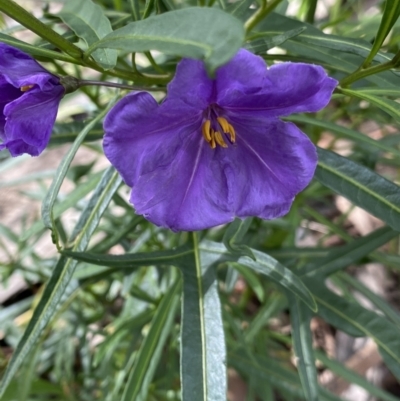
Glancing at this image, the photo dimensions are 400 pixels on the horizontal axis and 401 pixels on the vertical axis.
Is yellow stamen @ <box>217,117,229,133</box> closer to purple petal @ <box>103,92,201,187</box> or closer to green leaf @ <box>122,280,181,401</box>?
purple petal @ <box>103,92,201,187</box>

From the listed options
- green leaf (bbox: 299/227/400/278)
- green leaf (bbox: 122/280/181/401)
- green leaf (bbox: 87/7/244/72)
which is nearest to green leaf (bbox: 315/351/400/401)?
green leaf (bbox: 299/227/400/278)

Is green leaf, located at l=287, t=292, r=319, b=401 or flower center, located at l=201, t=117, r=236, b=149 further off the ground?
flower center, located at l=201, t=117, r=236, b=149

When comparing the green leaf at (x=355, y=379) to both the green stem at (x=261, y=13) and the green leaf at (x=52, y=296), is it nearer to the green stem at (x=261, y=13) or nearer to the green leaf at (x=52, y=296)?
the green leaf at (x=52, y=296)

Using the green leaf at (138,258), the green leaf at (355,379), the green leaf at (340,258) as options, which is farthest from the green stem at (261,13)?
the green leaf at (355,379)

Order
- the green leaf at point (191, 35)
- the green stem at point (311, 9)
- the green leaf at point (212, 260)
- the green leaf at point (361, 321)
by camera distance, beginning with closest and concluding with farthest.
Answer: the green leaf at point (191, 35), the green leaf at point (212, 260), the green leaf at point (361, 321), the green stem at point (311, 9)

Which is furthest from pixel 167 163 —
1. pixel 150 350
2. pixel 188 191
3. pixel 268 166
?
pixel 150 350

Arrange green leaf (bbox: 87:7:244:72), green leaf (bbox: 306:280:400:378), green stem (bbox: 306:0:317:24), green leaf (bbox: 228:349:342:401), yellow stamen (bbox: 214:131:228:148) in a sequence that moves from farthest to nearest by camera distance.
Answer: green leaf (bbox: 228:349:342:401), green stem (bbox: 306:0:317:24), green leaf (bbox: 306:280:400:378), yellow stamen (bbox: 214:131:228:148), green leaf (bbox: 87:7:244:72)

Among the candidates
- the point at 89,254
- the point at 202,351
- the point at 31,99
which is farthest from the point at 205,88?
the point at 202,351
